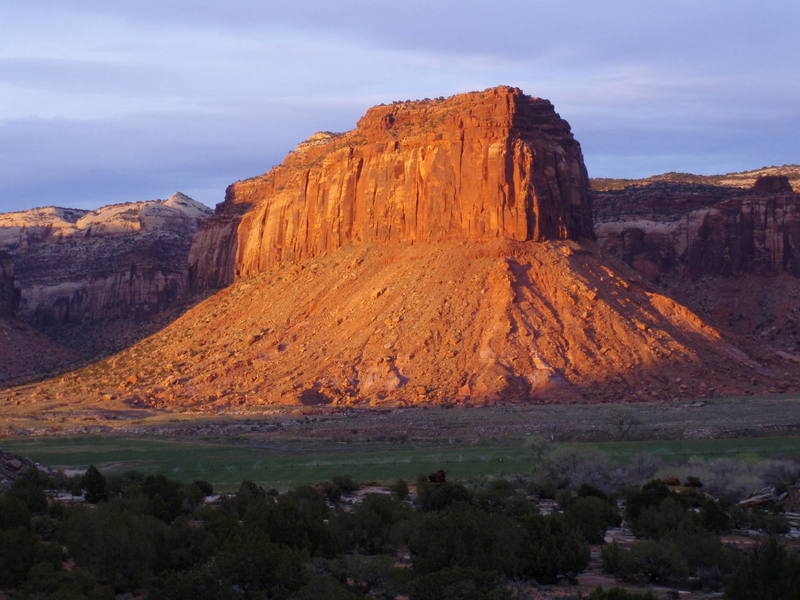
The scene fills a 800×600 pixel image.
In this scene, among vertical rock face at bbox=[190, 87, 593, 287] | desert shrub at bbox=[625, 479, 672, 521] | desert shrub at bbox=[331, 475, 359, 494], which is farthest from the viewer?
vertical rock face at bbox=[190, 87, 593, 287]

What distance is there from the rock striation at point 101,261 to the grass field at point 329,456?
75.2 meters

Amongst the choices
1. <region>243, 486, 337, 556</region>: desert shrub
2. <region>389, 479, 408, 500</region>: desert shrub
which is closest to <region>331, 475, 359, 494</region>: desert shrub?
<region>389, 479, 408, 500</region>: desert shrub

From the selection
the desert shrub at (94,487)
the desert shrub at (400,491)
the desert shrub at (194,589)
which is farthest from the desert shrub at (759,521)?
the desert shrub at (94,487)

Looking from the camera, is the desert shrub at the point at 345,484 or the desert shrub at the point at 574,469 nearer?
the desert shrub at the point at 345,484

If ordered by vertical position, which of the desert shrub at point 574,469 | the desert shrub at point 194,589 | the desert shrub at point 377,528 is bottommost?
the desert shrub at point 574,469

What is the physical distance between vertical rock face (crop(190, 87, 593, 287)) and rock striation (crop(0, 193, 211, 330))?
4226cm

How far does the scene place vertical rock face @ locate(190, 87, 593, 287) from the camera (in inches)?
2849

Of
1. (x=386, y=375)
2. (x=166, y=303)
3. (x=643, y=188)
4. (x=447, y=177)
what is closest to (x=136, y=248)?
(x=166, y=303)

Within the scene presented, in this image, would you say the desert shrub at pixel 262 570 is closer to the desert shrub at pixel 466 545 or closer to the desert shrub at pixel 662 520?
the desert shrub at pixel 466 545

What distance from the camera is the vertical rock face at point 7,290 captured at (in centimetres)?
11856

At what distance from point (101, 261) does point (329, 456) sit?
333 ft

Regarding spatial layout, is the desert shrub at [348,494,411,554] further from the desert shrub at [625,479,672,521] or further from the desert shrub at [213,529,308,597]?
the desert shrub at [625,479,672,521]

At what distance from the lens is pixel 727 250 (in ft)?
321

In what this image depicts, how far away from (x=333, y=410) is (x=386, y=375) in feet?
15.8
